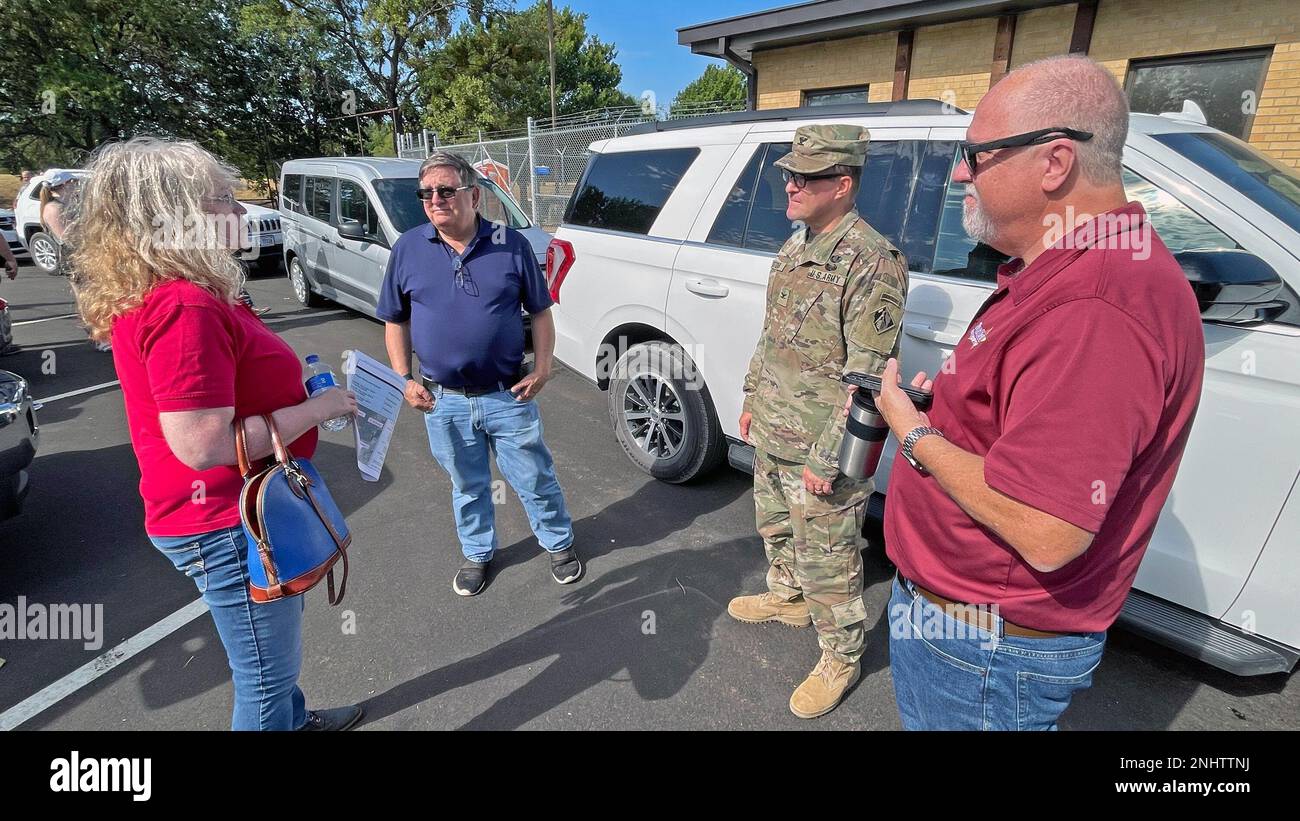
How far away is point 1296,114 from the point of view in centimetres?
657

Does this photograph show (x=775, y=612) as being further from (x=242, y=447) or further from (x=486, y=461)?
(x=242, y=447)

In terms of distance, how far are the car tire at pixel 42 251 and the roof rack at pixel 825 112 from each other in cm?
1368

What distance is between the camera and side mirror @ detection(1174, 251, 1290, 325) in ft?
6.29

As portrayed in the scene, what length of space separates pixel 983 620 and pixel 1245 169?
2.28 metres

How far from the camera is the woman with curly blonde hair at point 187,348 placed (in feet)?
4.60

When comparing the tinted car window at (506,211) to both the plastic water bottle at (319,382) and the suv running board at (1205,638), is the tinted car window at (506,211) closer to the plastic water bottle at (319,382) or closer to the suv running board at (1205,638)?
the plastic water bottle at (319,382)

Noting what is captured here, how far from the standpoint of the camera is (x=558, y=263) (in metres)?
4.20

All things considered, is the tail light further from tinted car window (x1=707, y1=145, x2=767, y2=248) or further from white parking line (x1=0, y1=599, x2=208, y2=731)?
white parking line (x1=0, y1=599, x2=208, y2=731)

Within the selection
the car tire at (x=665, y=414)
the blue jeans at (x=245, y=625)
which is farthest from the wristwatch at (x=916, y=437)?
the car tire at (x=665, y=414)

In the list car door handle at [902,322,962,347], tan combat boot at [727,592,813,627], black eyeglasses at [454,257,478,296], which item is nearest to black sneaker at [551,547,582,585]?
tan combat boot at [727,592,813,627]

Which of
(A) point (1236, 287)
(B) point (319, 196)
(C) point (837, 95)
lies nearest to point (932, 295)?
(A) point (1236, 287)

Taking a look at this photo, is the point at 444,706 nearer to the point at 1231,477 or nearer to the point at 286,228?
the point at 1231,477
